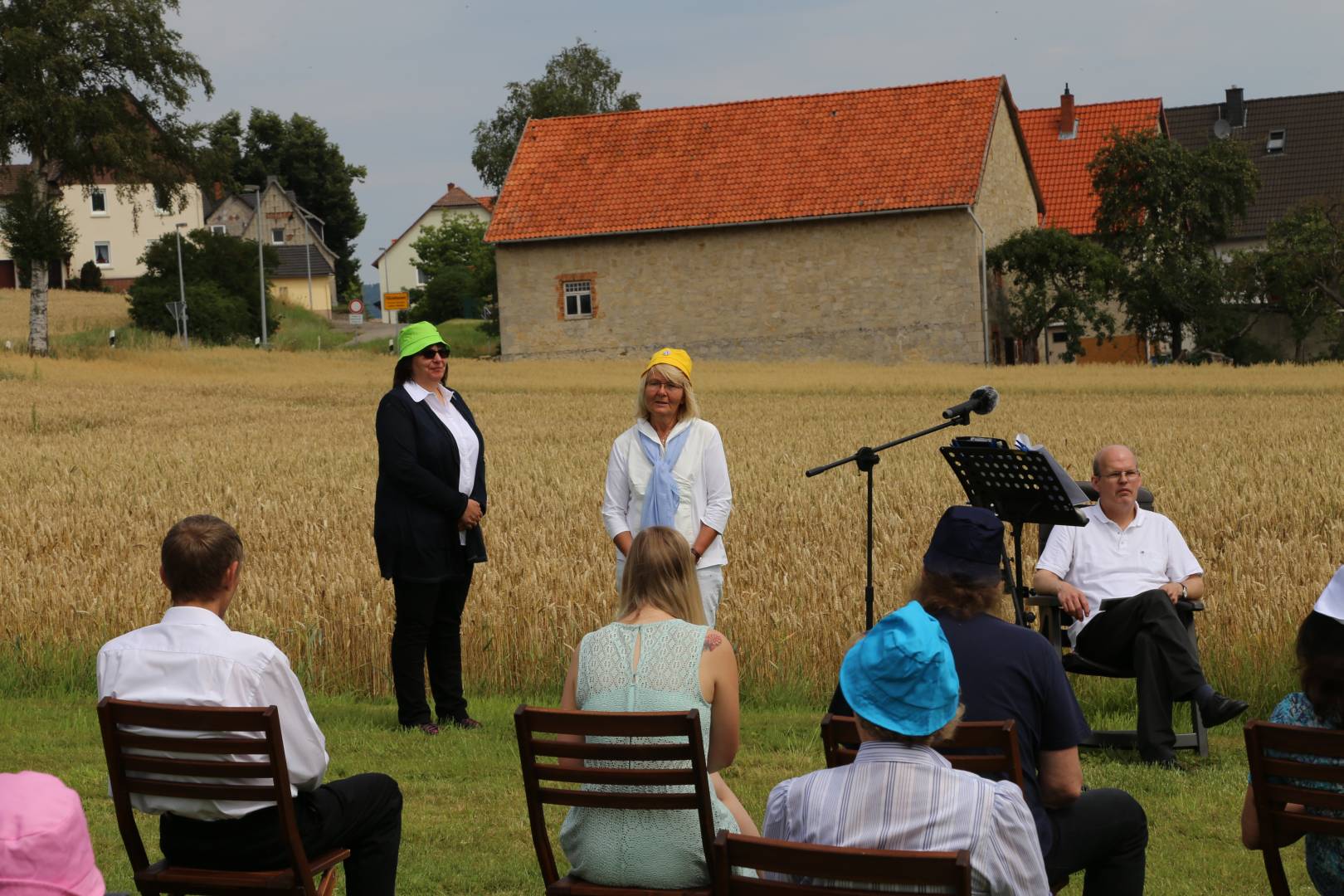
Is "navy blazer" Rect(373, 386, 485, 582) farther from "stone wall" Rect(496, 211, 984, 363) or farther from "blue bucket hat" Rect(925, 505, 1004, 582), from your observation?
"stone wall" Rect(496, 211, 984, 363)

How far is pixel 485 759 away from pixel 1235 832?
3062 millimetres

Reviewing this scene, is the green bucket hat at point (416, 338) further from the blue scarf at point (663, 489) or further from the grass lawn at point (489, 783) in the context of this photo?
the grass lawn at point (489, 783)

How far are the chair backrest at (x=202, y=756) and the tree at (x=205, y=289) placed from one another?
49.7 m

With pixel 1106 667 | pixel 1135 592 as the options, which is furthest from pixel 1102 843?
pixel 1135 592

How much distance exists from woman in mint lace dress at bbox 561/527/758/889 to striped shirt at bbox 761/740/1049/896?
2.34 feet

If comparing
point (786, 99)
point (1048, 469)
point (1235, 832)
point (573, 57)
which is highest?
point (573, 57)

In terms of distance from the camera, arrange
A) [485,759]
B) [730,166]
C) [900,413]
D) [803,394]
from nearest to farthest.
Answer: [485,759]
[900,413]
[803,394]
[730,166]

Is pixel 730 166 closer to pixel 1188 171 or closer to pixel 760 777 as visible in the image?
pixel 1188 171

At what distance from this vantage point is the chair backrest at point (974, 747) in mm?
3754

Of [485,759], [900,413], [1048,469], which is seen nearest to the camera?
[1048,469]

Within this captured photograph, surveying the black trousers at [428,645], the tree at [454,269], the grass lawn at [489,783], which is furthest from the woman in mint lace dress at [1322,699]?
the tree at [454,269]

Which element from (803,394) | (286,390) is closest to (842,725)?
(803,394)

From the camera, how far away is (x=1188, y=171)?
156 ft

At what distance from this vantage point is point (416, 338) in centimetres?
721
